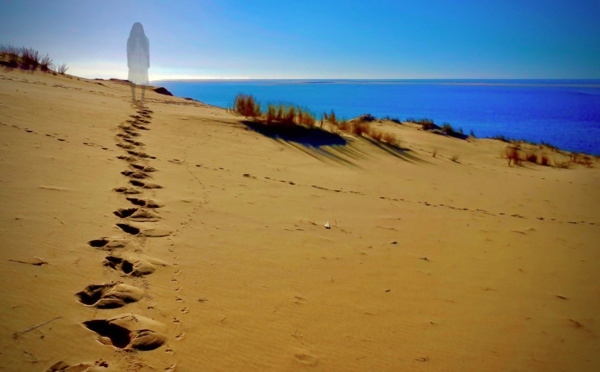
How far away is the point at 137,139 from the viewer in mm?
5340

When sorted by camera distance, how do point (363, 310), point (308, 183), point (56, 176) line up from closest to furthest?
point (363, 310)
point (56, 176)
point (308, 183)

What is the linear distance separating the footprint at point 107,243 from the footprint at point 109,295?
17.7 inches

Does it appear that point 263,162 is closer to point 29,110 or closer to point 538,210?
point 29,110

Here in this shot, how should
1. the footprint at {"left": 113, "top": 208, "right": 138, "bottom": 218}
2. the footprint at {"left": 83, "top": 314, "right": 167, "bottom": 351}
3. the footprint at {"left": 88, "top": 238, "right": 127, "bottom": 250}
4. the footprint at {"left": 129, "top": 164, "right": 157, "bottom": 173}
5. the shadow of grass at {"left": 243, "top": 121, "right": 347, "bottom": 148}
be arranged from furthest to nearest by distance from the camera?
the shadow of grass at {"left": 243, "top": 121, "right": 347, "bottom": 148}
the footprint at {"left": 129, "top": 164, "right": 157, "bottom": 173}
the footprint at {"left": 113, "top": 208, "right": 138, "bottom": 218}
the footprint at {"left": 88, "top": 238, "right": 127, "bottom": 250}
the footprint at {"left": 83, "top": 314, "right": 167, "bottom": 351}

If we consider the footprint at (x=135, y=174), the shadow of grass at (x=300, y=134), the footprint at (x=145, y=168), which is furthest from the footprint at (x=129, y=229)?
the shadow of grass at (x=300, y=134)

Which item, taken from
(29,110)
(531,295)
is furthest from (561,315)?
(29,110)

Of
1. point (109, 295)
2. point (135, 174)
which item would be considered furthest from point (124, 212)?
point (109, 295)

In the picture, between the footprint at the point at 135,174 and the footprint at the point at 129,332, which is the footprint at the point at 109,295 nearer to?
the footprint at the point at 129,332

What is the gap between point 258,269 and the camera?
237 centimetres

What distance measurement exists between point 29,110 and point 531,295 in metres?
6.58

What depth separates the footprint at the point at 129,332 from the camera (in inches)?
58.8

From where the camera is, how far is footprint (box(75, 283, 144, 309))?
1696mm

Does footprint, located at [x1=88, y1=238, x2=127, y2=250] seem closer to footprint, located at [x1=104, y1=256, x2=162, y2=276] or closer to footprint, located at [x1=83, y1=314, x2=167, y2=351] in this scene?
footprint, located at [x1=104, y1=256, x2=162, y2=276]

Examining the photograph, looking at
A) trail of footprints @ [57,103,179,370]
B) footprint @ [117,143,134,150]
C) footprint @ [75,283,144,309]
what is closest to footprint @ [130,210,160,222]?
Answer: trail of footprints @ [57,103,179,370]
